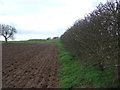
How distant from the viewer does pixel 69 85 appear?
6.34m

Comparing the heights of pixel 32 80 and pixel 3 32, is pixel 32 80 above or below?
below

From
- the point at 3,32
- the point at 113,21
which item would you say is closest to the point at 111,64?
the point at 113,21

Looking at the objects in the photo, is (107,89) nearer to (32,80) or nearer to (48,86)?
(48,86)

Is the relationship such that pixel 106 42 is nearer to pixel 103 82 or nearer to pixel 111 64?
pixel 111 64

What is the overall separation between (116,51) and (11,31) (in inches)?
2280

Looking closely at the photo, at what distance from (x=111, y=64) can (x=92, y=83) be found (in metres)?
1.49

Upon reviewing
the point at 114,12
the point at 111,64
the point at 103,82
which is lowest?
the point at 103,82

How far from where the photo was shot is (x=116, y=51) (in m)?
4.62

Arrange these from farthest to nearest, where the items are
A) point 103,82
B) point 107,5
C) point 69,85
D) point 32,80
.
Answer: point 32,80 < point 69,85 < point 103,82 < point 107,5

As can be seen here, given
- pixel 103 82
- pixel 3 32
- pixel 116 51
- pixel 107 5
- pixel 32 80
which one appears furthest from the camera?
pixel 3 32

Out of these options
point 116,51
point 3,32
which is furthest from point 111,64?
point 3,32

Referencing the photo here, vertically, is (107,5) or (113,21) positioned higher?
(107,5)

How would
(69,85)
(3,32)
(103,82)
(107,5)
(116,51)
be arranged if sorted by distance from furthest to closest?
(3,32), (69,85), (103,82), (107,5), (116,51)

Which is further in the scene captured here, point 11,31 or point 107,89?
point 11,31
